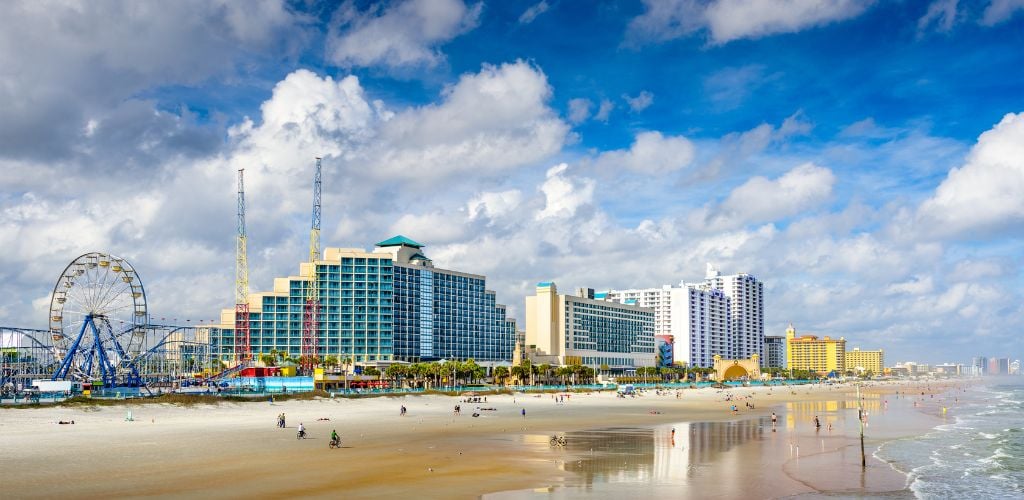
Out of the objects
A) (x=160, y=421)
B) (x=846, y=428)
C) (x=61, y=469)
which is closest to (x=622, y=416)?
(x=846, y=428)

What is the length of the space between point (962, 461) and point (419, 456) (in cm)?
3578

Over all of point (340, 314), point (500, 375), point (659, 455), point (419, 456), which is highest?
point (340, 314)

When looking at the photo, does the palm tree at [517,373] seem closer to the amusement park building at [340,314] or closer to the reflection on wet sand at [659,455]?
the amusement park building at [340,314]

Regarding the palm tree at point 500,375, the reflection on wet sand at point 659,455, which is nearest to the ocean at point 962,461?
the reflection on wet sand at point 659,455

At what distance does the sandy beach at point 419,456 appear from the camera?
40.2 metres

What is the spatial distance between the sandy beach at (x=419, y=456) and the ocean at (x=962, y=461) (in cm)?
195

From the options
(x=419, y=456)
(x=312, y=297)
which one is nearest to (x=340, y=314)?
(x=312, y=297)

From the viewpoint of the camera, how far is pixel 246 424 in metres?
77.6

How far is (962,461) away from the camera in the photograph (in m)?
55.0

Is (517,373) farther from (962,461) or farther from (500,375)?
(962,461)

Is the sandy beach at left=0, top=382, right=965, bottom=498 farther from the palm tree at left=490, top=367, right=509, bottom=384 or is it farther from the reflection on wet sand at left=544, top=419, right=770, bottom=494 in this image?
the palm tree at left=490, top=367, right=509, bottom=384

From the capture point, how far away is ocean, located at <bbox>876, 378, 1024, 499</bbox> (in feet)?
141

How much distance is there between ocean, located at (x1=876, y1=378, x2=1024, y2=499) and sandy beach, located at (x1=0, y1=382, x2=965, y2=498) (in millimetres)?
1950

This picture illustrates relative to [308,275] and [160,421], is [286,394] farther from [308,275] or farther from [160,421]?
[308,275]
